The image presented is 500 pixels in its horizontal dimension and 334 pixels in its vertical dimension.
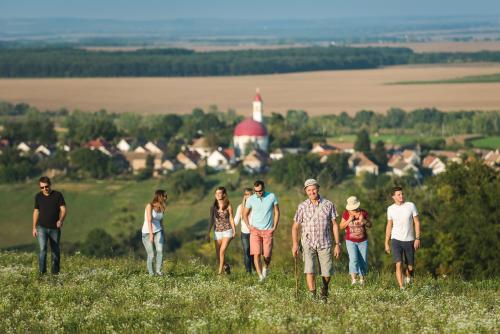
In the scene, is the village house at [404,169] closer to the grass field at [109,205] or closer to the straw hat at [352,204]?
the grass field at [109,205]

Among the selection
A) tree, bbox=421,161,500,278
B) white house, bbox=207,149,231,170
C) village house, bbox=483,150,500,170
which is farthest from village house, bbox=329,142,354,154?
tree, bbox=421,161,500,278

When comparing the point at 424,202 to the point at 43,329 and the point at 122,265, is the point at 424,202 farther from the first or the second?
the point at 43,329

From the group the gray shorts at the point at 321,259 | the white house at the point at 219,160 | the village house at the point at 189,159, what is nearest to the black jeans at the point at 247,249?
the gray shorts at the point at 321,259

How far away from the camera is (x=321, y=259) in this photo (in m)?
15.5

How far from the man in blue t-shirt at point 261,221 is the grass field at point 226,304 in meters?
0.36

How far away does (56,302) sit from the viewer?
15.7 metres

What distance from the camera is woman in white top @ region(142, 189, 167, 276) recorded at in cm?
1764

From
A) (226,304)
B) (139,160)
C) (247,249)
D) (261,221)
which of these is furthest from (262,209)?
(139,160)

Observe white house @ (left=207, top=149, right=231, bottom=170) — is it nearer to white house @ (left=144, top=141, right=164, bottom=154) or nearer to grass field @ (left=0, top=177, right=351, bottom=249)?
white house @ (left=144, top=141, right=164, bottom=154)

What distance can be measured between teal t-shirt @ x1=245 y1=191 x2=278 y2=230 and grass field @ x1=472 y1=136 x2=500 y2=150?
8481cm

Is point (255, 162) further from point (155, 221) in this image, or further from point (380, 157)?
point (155, 221)

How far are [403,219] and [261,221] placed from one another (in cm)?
225

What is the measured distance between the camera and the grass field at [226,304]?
45.3 ft

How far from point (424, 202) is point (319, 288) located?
105ft
